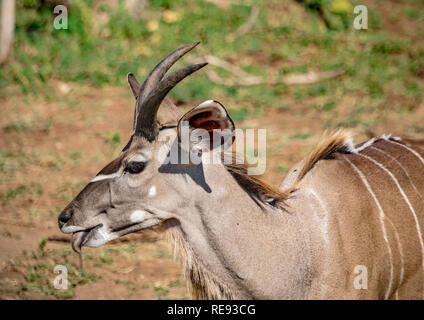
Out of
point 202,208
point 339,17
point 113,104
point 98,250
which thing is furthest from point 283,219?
point 339,17

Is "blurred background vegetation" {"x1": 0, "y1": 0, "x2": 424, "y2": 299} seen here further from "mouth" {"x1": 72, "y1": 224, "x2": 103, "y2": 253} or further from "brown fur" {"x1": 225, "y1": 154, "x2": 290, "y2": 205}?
"brown fur" {"x1": 225, "y1": 154, "x2": 290, "y2": 205}

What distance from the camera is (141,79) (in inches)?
280


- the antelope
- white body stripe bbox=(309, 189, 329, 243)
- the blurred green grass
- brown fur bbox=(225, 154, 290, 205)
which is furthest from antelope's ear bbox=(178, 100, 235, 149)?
the blurred green grass

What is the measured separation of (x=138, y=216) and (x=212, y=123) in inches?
19.8

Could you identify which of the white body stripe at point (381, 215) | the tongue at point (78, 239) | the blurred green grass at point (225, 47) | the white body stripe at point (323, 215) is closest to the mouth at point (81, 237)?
the tongue at point (78, 239)

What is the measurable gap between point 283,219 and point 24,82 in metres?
5.17

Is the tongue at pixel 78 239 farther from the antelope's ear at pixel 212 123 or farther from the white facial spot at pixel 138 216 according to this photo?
the antelope's ear at pixel 212 123

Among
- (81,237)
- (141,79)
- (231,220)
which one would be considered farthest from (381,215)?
(141,79)

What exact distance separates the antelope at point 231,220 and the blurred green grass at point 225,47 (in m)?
3.67

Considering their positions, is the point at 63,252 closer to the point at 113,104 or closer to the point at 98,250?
the point at 98,250

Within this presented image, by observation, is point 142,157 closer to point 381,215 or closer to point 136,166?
point 136,166

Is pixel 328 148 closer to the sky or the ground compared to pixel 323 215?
closer to the sky

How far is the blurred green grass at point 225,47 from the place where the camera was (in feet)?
23.3

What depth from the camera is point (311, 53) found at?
7895 mm
